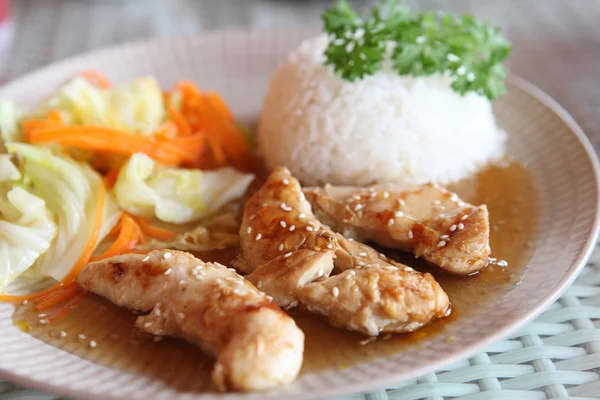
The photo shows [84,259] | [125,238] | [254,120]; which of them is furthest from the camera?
[254,120]

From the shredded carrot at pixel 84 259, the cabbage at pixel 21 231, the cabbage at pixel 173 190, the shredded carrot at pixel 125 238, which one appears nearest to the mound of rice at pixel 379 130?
the cabbage at pixel 173 190

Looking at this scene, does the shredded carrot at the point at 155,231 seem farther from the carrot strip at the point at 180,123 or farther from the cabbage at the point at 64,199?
Answer: the carrot strip at the point at 180,123

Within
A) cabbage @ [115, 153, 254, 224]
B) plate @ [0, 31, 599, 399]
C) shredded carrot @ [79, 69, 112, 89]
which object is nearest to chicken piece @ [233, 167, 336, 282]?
cabbage @ [115, 153, 254, 224]

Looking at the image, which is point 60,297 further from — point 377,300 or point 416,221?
point 416,221

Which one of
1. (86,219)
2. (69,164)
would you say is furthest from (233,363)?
(69,164)

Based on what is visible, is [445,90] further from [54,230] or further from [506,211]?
[54,230]

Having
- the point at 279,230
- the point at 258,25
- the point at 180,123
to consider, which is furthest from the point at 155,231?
the point at 258,25

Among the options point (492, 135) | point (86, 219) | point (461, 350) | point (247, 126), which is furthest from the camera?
point (247, 126)

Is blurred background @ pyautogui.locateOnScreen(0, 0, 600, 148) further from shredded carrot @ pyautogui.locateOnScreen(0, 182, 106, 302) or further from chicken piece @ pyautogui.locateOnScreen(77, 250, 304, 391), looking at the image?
chicken piece @ pyautogui.locateOnScreen(77, 250, 304, 391)
